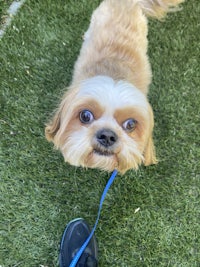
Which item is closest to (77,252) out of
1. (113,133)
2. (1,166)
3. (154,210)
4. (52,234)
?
(52,234)

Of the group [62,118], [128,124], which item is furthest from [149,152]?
[62,118]

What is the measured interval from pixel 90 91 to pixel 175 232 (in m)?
1.59

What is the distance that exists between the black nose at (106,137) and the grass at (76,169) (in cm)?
104

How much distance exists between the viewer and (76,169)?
3.14 metres

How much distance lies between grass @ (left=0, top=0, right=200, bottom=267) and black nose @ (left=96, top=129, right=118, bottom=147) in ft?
Answer: 3.42

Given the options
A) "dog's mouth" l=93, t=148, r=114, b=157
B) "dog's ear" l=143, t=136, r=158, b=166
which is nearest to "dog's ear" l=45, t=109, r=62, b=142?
"dog's mouth" l=93, t=148, r=114, b=157

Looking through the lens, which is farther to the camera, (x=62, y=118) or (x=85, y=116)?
(x=62, y=118)

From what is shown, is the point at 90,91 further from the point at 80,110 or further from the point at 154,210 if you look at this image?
the point at 154,210

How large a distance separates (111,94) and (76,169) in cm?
113

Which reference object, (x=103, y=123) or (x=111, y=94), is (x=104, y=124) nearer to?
(x=103, y=123)

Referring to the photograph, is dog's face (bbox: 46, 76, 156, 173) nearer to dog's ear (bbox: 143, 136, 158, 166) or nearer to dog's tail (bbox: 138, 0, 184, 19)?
dog's ear (bbox: 143, 136, 158, 166)

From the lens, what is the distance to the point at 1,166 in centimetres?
307

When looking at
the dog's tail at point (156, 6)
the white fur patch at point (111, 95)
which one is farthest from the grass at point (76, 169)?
the white fur patch at point (111, 95)

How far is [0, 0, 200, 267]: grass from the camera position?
301 centimetres
